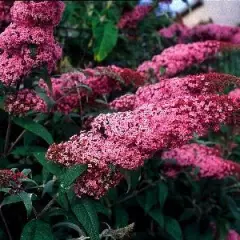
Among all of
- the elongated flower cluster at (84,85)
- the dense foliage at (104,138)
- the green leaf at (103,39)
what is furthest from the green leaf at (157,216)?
the green leaf at (103,39)

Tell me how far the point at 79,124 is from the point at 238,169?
785 mm

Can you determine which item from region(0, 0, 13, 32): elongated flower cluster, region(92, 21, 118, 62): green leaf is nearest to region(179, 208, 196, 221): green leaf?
region(92, 21, 118, 62): green leaf

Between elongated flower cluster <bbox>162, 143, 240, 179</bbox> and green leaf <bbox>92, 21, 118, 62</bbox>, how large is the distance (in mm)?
961

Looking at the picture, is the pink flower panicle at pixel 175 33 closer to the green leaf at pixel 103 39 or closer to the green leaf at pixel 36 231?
the green leaf at pixel 103 39

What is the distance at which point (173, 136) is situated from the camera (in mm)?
1641

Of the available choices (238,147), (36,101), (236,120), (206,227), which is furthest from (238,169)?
(36,101)

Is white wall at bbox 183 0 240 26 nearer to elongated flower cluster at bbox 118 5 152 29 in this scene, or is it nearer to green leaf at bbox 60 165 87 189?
elongated flower cluster at bbox 118 5 152 29

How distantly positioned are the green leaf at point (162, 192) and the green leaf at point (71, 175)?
0.86 metres

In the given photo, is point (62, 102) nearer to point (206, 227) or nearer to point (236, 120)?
point (236, 120)

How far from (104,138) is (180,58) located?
115cm

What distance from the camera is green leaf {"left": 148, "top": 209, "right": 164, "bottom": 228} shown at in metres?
2.38

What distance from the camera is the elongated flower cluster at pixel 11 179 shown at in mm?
1611

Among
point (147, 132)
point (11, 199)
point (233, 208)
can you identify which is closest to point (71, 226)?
point (11, 199)

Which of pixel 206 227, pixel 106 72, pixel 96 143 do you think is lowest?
pixel 206 227
